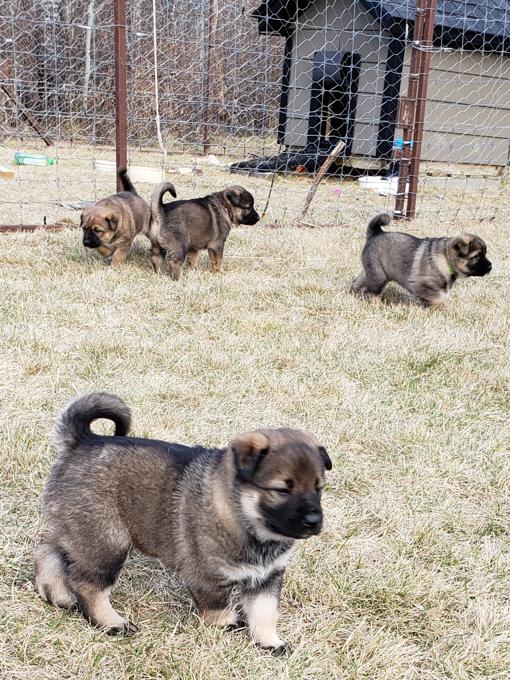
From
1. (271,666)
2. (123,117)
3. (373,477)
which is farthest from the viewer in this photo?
(123,117)

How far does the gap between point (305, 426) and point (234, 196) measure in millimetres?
3227

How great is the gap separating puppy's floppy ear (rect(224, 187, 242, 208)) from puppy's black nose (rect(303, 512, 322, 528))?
4599mm

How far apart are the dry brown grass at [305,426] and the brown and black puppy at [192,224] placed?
21 cm

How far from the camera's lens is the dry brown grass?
1.99 m

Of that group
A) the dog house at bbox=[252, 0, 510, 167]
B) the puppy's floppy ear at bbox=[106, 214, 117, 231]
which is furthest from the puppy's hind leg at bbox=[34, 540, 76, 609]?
the dog house at bbox=[252, 0, 510, 167]

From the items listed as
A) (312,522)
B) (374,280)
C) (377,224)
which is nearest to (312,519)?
(312,522)

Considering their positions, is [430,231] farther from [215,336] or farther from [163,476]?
[163,476]

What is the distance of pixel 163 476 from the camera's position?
208 cm

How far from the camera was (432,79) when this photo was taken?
41.3 ft

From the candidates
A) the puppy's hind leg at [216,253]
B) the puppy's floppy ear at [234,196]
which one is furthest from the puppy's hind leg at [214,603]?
the puppy's floppy ear at [234,196]

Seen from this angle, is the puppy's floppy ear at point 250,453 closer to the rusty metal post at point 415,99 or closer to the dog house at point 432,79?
the rusty metal post at point 415,99

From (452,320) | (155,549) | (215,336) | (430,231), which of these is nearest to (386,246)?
(452,320)

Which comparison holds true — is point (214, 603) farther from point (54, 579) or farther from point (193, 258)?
point (193, 258)

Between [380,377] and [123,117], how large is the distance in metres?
4.20
